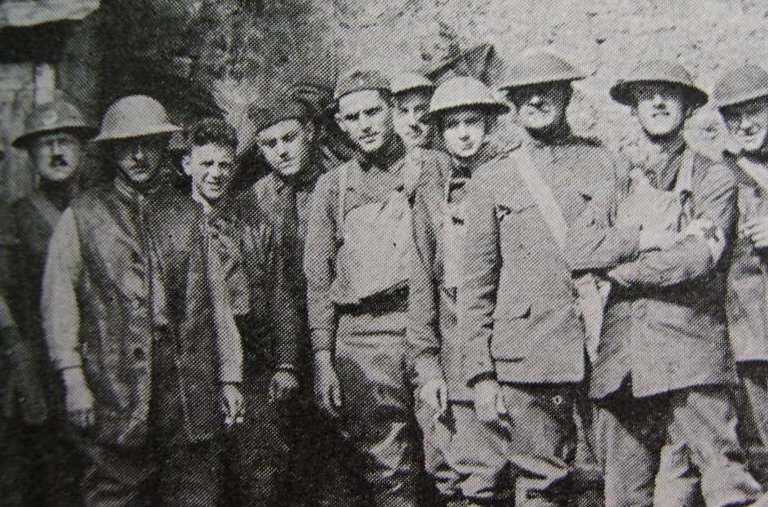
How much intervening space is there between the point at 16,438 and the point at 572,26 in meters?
2.60

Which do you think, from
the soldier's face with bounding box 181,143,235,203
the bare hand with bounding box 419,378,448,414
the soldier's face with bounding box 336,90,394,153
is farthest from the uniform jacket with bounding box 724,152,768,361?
the soldier's face with bounding box 181,143,235,203

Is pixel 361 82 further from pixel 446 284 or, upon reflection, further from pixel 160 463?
pixel 160 463

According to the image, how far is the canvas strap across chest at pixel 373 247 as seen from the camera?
3428 mm

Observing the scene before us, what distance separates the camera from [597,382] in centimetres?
313

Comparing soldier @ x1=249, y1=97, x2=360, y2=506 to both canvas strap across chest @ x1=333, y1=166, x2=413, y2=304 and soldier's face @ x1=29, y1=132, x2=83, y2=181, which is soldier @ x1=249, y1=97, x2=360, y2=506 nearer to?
canvas strap across chest @ x1=333, y1=166, x2=413, y2=304

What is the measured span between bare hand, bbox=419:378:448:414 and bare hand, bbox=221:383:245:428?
686 mm

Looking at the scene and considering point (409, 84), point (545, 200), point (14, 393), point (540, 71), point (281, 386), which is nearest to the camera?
point (14, 393)

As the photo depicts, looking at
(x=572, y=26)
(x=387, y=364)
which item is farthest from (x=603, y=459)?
(x=572, y=26)

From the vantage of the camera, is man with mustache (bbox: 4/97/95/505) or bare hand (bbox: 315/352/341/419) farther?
bare hand (bbox: 315/352/341/419)

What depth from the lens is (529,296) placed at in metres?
3.10

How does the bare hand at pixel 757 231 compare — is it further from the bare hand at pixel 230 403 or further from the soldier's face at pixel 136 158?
the soldier's face at pixel 136 158

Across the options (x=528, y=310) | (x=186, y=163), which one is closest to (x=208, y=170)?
(x=186, y=163)

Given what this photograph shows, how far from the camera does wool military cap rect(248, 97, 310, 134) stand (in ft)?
11.9

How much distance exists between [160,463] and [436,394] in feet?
3.30
